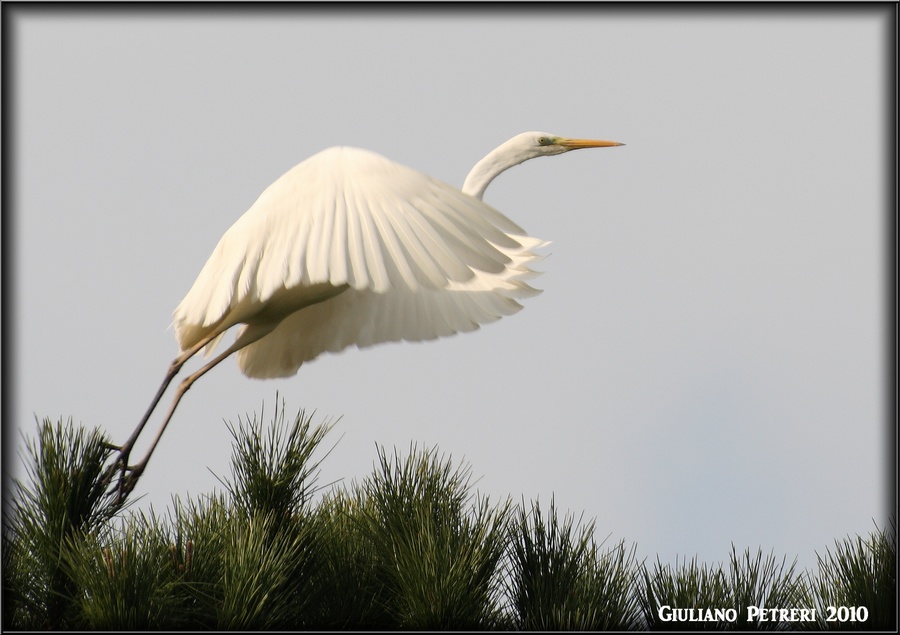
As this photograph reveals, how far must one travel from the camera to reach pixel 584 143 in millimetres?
6867

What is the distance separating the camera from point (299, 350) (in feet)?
21.2

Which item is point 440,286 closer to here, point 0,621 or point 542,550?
Answer: point 542,550

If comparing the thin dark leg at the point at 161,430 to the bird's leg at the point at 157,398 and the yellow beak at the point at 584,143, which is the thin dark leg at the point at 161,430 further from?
the yellow beak at the point at 584,143

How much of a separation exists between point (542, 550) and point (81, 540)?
76.8 inches

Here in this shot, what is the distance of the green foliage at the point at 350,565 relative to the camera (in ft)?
15.6

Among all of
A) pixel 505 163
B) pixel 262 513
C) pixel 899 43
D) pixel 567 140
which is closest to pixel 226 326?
pixel 262 513

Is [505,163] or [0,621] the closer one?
[0,621]

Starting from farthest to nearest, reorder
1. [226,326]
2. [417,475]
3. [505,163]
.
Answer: [505,163]
[226,326]
[417,475]

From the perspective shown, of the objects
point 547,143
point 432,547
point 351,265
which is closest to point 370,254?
point 351,265

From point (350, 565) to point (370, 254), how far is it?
5.19ft

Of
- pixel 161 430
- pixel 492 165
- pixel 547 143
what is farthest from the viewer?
pixel 547 143

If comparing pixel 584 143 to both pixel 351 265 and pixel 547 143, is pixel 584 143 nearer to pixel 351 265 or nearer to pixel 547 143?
pixel 547 143

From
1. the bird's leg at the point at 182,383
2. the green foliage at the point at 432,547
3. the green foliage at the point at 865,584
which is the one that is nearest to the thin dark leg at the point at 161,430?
the bird's leg at the point at 182,383

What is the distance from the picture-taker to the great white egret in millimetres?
4430
